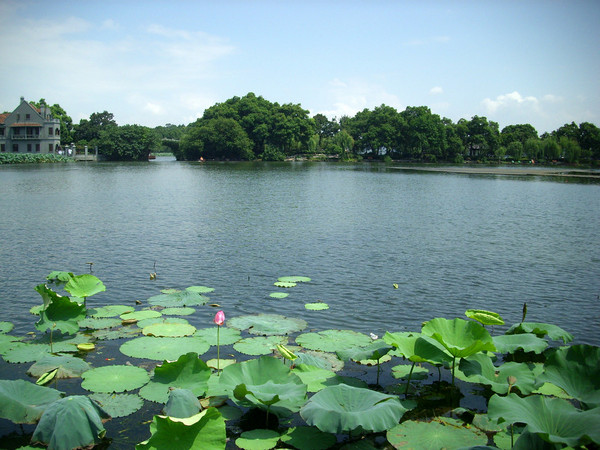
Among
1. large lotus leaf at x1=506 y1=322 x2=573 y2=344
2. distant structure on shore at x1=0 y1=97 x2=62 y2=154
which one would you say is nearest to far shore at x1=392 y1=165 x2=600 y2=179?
large lotus leaf at x1=506 y1=322 x2=573 y2=344

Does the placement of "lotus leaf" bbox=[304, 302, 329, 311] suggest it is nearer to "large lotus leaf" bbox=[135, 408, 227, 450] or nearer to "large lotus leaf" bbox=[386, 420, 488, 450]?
"large lotus leaf" bbox=[386, 420, 488, 450]

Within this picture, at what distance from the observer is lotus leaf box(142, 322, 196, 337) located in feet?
24.8

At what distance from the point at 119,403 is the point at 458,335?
4238 mm

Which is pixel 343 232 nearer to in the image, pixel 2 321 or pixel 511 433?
pixel 2 321

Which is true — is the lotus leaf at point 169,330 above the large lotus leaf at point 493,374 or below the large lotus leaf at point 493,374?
below

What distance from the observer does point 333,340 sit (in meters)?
7.52

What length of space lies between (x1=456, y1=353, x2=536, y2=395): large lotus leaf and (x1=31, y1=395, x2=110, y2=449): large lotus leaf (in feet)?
13.5

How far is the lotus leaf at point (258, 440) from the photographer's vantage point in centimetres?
466

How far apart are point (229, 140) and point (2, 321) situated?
299 feet

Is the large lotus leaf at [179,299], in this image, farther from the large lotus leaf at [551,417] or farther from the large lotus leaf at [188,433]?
the large lotus leaf at [551,417]

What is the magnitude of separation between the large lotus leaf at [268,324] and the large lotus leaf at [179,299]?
1.34 m

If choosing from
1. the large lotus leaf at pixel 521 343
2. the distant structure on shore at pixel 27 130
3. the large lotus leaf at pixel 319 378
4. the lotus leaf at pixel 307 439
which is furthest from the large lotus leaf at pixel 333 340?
the distant structure on shore at pixel 27 130

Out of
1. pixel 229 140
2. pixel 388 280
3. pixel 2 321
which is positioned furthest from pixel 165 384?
pixel 229 140

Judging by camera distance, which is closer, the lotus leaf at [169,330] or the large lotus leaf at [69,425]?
the large lotus leaf at [69,425]
